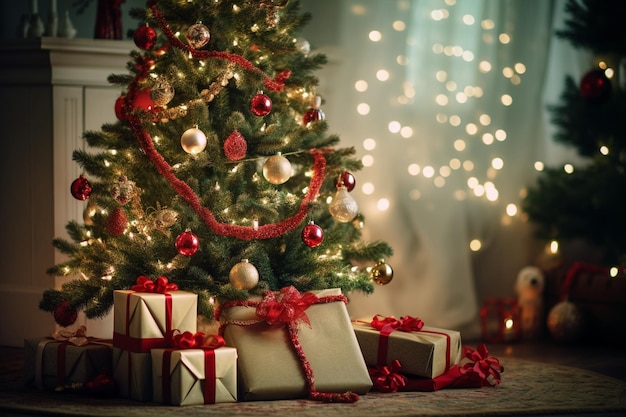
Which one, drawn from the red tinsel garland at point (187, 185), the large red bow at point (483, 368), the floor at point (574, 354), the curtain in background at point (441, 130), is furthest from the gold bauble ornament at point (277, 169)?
the floor at point (574, 354)

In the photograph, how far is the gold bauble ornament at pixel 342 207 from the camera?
3256 millimetres

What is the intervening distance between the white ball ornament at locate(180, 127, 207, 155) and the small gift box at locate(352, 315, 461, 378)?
768mm

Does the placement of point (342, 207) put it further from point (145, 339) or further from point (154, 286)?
point (145, 339)

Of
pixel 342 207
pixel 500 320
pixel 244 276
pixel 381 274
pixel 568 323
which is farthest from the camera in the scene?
pixel 500 320

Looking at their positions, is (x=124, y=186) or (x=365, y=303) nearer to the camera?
(x=124, y=186)

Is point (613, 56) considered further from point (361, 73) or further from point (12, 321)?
point (12, 321)

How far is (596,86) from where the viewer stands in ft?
13.0

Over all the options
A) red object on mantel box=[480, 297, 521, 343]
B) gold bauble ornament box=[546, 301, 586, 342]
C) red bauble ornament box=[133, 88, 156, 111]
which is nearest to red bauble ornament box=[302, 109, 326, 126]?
red bauble ornament box=[133, 88, 156, 111]

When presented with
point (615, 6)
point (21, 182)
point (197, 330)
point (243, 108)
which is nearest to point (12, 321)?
point (21, 182)

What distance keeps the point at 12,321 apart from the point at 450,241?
1.79m

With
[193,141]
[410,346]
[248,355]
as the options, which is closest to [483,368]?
[410,346]

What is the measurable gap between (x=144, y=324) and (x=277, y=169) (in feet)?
2.09

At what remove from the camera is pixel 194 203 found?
3137mm

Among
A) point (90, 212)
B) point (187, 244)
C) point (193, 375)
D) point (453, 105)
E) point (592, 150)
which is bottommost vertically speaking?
point (193, 375)
